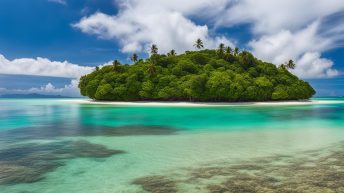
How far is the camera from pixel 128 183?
7.74 metres

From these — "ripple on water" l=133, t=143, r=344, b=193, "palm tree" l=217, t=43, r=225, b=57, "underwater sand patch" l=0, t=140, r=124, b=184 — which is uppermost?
"palm tree" l=217, t=43, r=225, b=57

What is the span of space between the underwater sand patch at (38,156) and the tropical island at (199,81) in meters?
44.4

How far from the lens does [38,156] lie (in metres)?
11.1

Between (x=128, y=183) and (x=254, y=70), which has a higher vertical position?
(x=254, y=70)

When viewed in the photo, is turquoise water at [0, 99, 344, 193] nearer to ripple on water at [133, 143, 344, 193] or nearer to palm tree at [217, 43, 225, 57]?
ripple on water at [133, 143, 344, 193]

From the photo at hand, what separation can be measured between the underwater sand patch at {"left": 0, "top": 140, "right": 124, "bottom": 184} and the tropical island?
44.4 metres

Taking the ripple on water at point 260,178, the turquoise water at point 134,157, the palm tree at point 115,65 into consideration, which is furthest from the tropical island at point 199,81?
the ripple on water at point 260,178

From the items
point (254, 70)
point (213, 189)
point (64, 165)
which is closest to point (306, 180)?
point (213, 189)

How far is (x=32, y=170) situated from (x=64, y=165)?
3.21ft

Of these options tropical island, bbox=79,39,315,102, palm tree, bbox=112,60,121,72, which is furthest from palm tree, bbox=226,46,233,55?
palm tree, bbox=112,60,121,72

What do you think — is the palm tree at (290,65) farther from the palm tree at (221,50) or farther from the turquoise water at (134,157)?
the turquoise water at (134,157)

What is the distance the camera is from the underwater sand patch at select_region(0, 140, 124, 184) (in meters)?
A: 8.44

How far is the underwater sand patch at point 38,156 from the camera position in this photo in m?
8.44

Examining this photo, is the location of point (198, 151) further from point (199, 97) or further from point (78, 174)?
point (199, 97)
